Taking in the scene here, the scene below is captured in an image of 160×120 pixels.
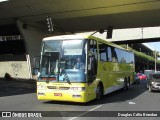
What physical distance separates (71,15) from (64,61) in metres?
18.5

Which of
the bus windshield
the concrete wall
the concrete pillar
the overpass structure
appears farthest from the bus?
the concrete wall

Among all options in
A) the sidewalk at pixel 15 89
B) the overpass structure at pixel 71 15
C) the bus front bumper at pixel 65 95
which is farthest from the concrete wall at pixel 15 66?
the bus front bumper at pixel 65 95

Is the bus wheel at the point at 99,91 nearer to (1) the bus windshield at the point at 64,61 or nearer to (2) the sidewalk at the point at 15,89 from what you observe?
(1) the bus windshield at the point at 64,61

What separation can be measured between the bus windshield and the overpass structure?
13.0 meters

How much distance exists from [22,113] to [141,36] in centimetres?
3314

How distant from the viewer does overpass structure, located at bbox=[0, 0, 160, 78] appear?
27344mm

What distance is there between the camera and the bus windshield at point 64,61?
13828 millimetres

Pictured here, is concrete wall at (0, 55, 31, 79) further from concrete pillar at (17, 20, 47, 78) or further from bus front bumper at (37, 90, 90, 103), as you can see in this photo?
bus front bumper at (37, 90, 90, 103)

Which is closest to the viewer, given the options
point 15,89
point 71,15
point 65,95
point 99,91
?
point 65,95

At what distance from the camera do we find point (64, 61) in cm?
1408

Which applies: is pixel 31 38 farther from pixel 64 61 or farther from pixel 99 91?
pixel 64 61

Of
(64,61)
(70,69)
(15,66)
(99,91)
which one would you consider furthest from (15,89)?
(15,66)

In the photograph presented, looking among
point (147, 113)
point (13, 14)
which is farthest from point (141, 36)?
point (147, 113)

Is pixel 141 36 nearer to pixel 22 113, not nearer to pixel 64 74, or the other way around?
pixel 64 74
